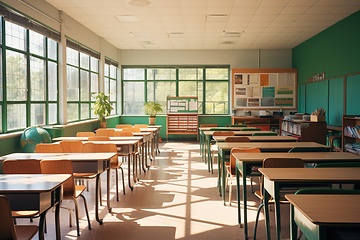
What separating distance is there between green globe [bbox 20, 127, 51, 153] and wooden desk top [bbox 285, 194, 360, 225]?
522cm

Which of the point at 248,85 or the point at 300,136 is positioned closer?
the point at 300,136

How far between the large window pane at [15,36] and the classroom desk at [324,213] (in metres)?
5.66

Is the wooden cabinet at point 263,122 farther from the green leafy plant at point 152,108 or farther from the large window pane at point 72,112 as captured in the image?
the large window pane at point 72,112

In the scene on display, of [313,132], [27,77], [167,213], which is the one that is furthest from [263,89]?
[167,213]

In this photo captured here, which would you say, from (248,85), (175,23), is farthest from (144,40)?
(248,85)

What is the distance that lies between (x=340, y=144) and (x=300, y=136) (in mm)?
1329

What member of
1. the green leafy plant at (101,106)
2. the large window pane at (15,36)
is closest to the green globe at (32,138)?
the large window pane at (15,36)

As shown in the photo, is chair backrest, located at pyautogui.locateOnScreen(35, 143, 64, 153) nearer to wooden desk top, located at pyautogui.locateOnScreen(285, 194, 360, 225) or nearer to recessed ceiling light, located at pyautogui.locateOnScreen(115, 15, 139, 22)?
wooden desk top, located at pyautogui.locateOnScreen(285, 194, 360, 225)

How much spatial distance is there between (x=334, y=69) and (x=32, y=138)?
7.48 meters

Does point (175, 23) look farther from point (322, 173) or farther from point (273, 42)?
point (322, 173)

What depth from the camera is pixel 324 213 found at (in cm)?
201

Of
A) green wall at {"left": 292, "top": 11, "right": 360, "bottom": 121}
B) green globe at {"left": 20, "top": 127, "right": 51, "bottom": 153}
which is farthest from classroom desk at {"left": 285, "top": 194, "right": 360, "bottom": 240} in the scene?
green wall at {"left": 292, "top": 11, "right": 360, "bottom": 121}

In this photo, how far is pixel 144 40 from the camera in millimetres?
12719

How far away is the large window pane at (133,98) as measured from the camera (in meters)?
15.2
